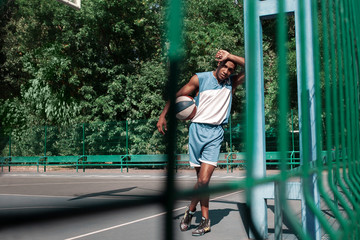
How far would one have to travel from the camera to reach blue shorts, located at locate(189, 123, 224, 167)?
2.53 metres

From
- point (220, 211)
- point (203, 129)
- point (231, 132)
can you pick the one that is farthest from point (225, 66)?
point (231, 132)

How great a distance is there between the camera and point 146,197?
39 centimetres

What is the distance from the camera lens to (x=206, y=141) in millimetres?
2549

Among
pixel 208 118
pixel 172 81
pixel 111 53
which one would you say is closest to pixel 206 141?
pixel 208 118

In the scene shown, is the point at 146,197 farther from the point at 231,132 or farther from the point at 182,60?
the point at 231,132

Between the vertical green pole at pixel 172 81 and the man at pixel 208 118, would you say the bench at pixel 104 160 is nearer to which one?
the man at pixel 208 118

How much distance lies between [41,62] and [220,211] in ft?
13.1

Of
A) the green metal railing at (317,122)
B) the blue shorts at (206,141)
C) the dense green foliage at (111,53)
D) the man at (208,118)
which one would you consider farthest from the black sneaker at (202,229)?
the dense green foliage at (111,53)

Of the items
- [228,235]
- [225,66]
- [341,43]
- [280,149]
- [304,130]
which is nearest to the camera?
[280,149]

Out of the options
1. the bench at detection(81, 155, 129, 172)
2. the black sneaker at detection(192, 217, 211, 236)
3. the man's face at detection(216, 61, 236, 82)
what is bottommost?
the black sneaker at detection(192, 217, 211, 236)

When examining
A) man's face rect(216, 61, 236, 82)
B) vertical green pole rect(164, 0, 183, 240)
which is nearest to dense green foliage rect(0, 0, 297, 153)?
man's face rect(216, 61, 236, 82)

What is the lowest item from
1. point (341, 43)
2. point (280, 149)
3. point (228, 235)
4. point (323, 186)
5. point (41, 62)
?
point (228, 235)

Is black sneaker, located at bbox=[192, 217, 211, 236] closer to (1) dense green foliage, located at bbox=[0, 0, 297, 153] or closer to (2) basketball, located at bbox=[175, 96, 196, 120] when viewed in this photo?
(2) basketball, located at bbox=[175, 96, 196, 120]

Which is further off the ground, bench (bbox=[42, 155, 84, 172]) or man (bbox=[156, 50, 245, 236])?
man (bbox=[156, 50, 245, 236])
